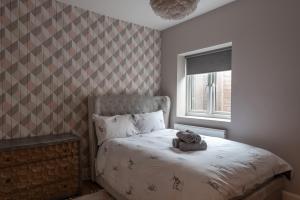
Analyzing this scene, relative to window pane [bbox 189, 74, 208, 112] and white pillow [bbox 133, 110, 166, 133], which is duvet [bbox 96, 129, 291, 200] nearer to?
white pillow [bbox 133, 110, 166, 133]

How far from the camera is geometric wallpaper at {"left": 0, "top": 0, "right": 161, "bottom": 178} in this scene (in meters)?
2.39

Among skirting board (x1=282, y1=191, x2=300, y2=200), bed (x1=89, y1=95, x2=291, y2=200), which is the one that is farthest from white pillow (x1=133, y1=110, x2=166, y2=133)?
skirting board (x1=282, y1=191, x2=300, y2=200)

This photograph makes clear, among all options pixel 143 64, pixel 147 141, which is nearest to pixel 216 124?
pixel 147 141

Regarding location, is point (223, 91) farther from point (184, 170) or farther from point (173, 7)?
point (184, 170)

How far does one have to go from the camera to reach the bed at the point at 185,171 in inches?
56.7

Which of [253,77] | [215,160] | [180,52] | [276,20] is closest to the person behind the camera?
[215,160]

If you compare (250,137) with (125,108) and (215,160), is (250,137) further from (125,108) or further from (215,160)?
(125,108)

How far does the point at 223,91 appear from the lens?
124 inches

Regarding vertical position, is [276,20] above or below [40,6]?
below

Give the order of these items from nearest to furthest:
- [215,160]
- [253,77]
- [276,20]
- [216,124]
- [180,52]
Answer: [215,160], [276,20], [253,77], [216,124], [180,52]

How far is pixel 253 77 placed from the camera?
8.21 ft

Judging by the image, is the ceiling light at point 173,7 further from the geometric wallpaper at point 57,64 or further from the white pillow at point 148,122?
the white pillow at point 148,122

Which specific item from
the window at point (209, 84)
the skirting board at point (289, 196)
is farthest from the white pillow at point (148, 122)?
the skirting board at point (289, 196)

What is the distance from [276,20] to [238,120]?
4.09 ft
